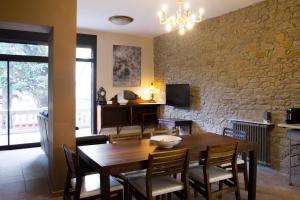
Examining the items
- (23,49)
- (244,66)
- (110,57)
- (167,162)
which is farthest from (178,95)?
(167,162)

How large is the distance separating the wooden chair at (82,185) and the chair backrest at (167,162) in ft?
1.42

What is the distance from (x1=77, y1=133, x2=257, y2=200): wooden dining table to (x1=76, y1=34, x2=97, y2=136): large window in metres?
4.43

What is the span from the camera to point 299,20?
4012 millimetres

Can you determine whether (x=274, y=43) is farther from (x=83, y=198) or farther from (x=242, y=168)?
(x=83, y=198)

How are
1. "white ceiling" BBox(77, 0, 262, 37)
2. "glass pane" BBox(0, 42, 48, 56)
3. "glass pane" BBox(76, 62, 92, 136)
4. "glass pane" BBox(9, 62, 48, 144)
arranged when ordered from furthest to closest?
"glass pane" BBox(76, 62, 92, 136) < "glass pane" BBox(9, 62, 48, 144) < "glass pane" BBox(0, 42, 48, 56) < "white ceiling" BBox(77, 0, 262, 37)

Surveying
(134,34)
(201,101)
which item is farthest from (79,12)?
(201,101)

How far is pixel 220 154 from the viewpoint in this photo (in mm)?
2615

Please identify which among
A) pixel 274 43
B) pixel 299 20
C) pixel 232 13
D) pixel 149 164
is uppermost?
pixel 232 13

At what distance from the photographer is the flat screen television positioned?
21.1ft

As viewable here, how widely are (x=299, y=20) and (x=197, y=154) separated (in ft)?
9.77

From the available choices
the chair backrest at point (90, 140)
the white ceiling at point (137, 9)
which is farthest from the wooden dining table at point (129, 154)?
the white ceiling at point (137, 9)

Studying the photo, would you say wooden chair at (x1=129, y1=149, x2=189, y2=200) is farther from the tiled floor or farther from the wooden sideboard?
the wooden sideboard

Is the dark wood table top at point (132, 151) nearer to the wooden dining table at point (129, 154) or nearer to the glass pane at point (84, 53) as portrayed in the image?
the wooden dining table at point (129, 154)

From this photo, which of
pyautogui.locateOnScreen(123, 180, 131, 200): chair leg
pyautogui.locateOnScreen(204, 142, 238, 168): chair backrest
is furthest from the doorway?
pyautogui.locateOnScreen(204, 142, 238, 168): chair backrest
